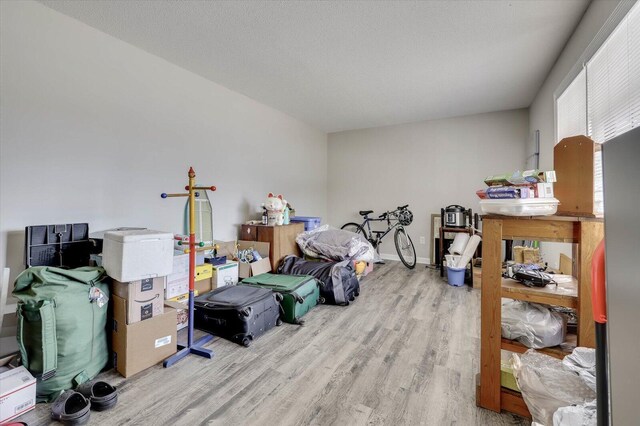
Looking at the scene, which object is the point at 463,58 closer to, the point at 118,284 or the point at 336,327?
the point at 336,327

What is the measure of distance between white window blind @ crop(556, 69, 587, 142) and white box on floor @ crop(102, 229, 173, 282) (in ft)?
10.6

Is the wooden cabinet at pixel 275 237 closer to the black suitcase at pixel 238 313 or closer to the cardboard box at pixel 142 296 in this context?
the black suitcase at pixel 238 313

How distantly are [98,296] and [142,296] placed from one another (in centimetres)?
23

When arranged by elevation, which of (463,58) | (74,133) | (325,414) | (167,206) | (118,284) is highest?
(463,58)

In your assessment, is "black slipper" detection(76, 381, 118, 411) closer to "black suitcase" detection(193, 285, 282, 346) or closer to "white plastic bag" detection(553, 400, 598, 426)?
"black suitcase" detection(193, 285, 282, 346)

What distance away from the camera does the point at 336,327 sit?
8.20ft

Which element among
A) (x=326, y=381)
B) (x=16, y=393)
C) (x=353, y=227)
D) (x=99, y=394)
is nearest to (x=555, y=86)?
(x=326, y=381)

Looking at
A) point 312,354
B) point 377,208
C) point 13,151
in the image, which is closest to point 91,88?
point 13,151

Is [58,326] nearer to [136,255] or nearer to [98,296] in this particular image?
[98,296]

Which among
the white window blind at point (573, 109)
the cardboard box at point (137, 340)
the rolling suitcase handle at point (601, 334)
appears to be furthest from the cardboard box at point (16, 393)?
the white window blind at point (573, 109)

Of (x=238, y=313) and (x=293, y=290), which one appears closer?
(x=238, y=313)

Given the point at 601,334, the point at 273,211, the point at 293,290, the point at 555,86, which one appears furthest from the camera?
the point at 273,211

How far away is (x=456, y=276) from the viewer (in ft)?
12.1

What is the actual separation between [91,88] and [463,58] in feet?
10.8
